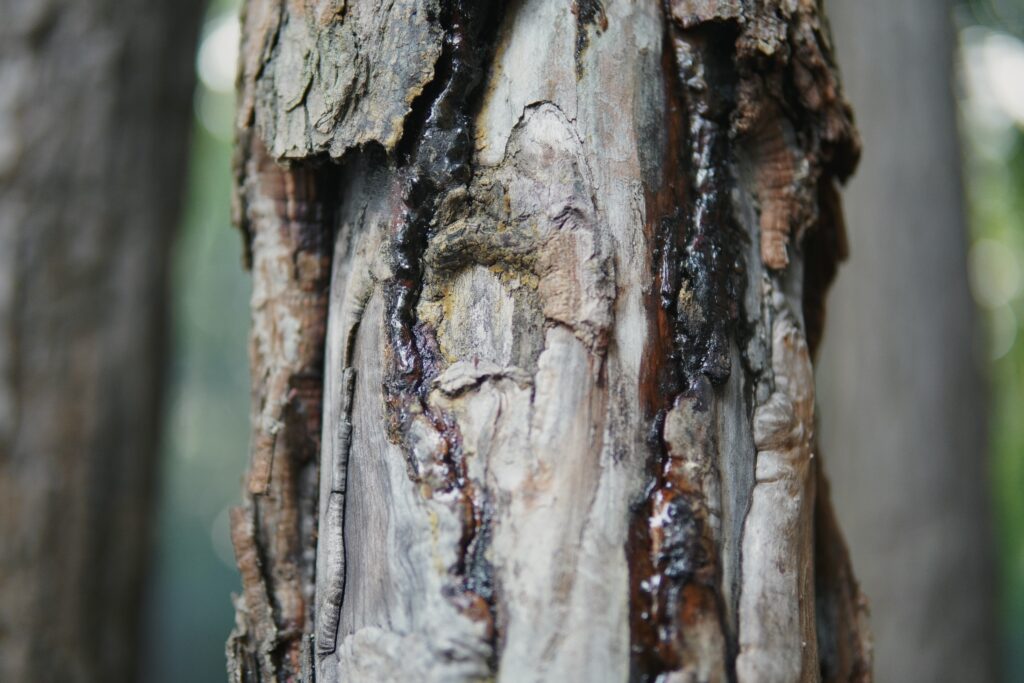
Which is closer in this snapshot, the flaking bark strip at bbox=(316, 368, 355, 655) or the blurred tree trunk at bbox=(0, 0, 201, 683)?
Answer: the flaking bark strip at bbox=(316, 368, 355, 655)

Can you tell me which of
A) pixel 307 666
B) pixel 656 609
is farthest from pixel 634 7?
pixel 307 666

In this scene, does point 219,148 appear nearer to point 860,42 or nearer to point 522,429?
point 860,42

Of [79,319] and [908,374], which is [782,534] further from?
[908,374]

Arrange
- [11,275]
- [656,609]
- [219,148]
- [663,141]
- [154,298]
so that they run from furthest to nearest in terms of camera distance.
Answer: [219,148]
[154,298]
[11,275]
[663,141]
[656,609]

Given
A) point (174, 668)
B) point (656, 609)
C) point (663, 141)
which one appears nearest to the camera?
point (656, 609)

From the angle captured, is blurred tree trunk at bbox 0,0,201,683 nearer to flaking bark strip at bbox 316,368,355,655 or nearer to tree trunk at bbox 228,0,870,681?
tree trunk at bbox 228,0,870,681

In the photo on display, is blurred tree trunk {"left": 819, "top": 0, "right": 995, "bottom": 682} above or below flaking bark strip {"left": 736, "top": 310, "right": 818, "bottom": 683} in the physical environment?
above

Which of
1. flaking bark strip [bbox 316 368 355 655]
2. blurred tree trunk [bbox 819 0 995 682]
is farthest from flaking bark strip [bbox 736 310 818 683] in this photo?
blurred tree trunk [bbox 819 0 995 682]
